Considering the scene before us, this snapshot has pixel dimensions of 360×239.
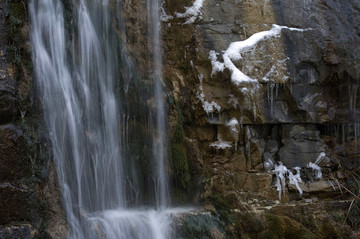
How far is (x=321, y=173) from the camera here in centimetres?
700

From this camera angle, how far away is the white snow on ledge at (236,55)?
21.0 ft

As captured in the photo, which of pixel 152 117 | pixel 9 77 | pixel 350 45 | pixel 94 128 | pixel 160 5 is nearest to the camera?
pixel 9 77

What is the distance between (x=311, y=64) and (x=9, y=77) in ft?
15.4

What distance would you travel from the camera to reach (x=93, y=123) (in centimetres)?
565

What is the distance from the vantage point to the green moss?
614 centimetres

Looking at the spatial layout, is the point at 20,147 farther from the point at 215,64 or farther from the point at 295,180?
the point at 295,180

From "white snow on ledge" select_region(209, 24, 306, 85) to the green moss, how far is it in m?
1.35

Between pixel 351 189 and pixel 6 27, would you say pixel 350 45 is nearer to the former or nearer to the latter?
pixel 351 189

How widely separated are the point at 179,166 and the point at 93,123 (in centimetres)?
142

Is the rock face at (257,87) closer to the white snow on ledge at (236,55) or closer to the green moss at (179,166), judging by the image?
the white snow on ledge at (236,55)

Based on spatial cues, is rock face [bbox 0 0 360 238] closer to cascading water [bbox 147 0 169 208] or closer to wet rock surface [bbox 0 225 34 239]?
cascading water [bbox 147 0 169 208]

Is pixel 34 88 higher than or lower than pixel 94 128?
higher

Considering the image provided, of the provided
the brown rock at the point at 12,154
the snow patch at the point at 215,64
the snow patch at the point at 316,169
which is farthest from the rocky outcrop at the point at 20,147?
the snow patch at the point at 316,169

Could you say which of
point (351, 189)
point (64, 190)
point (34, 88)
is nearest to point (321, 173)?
point (351, 189)
